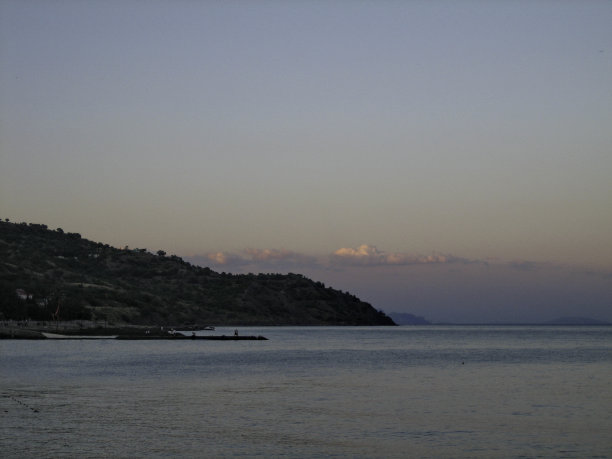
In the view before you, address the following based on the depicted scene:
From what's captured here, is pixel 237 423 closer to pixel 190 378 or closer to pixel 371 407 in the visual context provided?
pixel 371 407

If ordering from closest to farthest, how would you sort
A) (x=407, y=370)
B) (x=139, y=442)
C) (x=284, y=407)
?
(x=139, y=442), (x=284, y=407), (x=407, y=370)

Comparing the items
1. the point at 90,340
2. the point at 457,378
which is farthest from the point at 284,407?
the point at 90,340

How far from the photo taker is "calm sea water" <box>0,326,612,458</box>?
1363 inches

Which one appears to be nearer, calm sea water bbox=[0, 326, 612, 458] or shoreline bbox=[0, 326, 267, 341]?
calm sea water bbox=[0, 326, 612, 458]

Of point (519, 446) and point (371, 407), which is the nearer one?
point (519, 446)

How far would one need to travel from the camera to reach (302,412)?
46.3 metres

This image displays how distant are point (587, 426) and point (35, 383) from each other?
43047 millimetres

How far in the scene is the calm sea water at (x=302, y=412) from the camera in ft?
114

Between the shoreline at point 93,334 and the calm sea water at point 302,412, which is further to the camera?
the shoreline at point 93,334

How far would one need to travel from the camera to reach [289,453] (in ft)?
109

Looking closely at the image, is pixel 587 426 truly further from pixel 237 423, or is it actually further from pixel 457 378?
pixel 457 378

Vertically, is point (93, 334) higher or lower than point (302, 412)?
lower

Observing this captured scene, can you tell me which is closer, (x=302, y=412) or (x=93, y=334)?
(x=302, y=412)

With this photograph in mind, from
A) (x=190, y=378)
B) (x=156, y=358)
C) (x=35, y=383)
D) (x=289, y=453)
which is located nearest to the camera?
(x=289, y=453)
